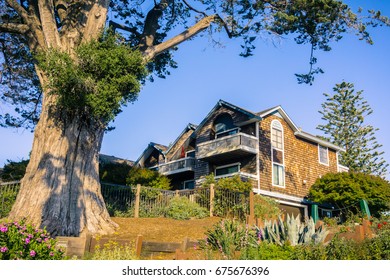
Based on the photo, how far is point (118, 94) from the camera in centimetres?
1315

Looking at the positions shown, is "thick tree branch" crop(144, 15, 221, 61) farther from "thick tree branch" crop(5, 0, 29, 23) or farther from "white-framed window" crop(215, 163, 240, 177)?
"white-framed window" crop(215, 163, 240, 177)

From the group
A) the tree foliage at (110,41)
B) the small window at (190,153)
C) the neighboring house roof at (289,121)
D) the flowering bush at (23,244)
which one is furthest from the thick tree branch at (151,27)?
the small window at (190,153)

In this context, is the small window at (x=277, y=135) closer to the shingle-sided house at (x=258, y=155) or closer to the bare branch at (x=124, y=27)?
the shingle-sided house at (x=258, y=155)

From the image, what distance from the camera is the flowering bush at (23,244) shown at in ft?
21.6

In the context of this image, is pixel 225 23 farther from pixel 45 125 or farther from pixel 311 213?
pixel 311 213

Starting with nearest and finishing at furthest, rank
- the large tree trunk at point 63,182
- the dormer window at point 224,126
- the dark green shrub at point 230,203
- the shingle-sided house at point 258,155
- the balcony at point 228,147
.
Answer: the large tree trunk at point 63,182, the dark green shrub at point 230,203, the balcony at point 228,147, the shingle-sided house at point 258,155, the dormer window at point 224,126

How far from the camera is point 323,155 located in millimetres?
35000

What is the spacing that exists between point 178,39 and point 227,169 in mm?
16227

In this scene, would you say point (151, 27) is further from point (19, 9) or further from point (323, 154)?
point (323, 154)

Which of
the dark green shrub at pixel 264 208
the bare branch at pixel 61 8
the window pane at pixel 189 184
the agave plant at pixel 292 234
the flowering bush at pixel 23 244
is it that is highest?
the bare branch at pixel 61 8

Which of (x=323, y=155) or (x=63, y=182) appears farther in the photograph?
(x=323, y=155)

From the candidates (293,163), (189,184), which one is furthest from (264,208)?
(189,184)

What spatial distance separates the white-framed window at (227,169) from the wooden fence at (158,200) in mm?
8066
